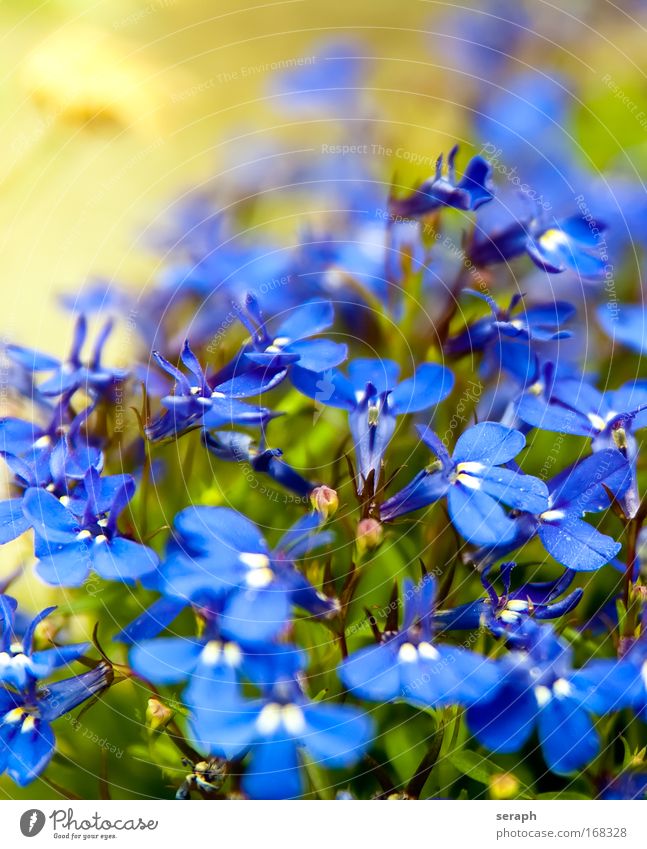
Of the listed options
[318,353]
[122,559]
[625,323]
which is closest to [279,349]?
[318,353]

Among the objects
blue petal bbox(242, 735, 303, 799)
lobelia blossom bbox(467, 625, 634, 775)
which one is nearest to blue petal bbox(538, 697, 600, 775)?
lobelia blossom bbox(467, 625, 634, 775)

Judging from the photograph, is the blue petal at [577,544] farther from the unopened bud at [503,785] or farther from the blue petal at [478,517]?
the unopened bud at [503,785]

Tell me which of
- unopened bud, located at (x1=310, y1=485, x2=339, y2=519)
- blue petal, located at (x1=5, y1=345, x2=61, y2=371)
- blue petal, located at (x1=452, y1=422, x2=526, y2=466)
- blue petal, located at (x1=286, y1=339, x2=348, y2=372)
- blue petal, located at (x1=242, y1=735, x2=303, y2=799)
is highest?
blue petal, located at (x1=5, y1=345, x2=61, y2=371)

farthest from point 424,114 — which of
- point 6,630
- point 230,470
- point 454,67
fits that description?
point 6,630

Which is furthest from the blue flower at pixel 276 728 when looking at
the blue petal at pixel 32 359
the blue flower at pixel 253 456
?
the blue petal at pixel 32 359

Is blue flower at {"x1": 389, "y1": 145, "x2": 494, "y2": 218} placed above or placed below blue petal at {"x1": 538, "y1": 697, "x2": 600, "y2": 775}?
above

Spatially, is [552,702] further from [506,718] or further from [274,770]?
[274,770]

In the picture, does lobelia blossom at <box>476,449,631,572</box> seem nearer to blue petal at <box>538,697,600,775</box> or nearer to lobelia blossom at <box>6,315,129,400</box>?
blue petal at <box>538,697,600,775</box>
